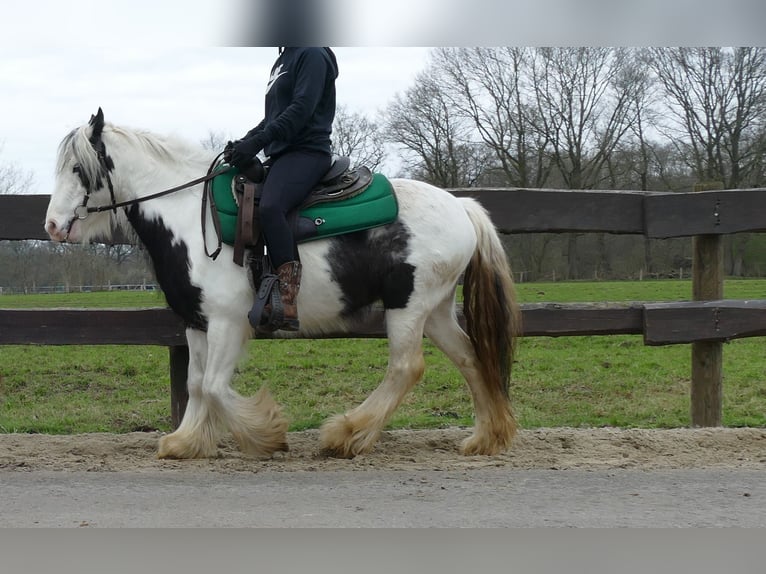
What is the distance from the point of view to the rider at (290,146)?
464 cm

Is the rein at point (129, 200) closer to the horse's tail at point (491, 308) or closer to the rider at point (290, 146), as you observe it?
the rider at point (290, 146)

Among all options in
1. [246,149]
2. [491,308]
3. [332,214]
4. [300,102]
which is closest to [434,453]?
[491,308]

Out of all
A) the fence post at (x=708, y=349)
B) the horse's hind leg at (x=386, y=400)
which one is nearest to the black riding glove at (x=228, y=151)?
the horse's hind leg at (x=386, y=400)

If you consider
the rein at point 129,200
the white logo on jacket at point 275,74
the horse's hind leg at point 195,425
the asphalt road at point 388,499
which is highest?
the white logo on jacket at point 275,74

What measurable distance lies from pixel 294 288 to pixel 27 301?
10.8ft

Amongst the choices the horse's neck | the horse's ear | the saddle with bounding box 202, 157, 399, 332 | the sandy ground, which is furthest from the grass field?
the horse's ear

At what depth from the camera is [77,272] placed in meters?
7.68

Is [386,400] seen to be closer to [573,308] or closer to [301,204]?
[301,204]

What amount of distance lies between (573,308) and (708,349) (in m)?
1.13

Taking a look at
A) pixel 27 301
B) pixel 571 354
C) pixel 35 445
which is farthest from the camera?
pixel 571 354

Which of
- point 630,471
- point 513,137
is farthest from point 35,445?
point 513,137

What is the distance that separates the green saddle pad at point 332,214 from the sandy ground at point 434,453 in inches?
55.3

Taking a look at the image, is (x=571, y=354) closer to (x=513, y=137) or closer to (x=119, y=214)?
(x=119, y=214)

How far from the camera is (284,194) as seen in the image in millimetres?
4699
